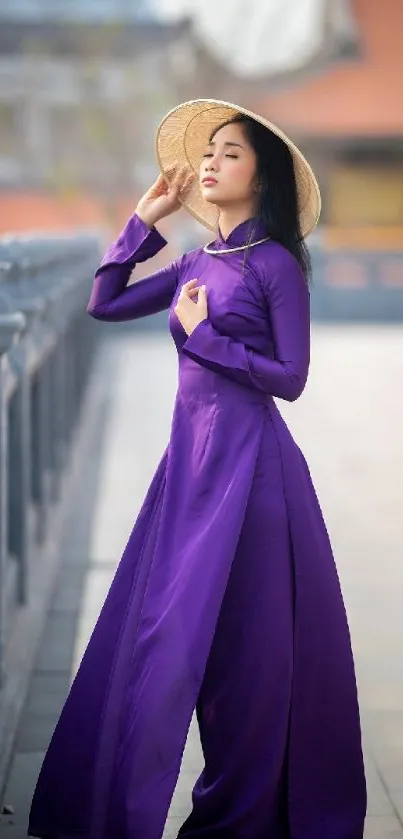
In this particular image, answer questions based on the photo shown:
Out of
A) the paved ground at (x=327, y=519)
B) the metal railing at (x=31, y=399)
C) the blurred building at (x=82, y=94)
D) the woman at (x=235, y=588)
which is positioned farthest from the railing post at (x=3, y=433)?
the blurred building at (x=82, y=94)

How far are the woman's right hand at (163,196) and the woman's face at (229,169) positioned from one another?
0.21m

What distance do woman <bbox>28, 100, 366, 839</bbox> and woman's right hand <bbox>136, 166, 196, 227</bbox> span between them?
0.14m

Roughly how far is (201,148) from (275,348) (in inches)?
19.7

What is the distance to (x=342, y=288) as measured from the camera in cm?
2227

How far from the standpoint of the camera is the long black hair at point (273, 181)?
3.03 meters

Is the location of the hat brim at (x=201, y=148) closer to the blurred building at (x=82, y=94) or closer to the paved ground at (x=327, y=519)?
the paved ground at (x=327, y=519)

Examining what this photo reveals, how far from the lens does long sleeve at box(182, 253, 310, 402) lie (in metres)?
2.94

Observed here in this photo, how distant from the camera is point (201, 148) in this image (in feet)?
10.5

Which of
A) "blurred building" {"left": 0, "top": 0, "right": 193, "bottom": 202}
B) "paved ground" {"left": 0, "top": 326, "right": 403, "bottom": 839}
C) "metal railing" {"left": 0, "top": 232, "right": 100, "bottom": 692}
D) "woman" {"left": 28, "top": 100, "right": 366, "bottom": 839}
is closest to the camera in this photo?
"woman" {"left": 28, "top": 100, "right": 366, "bottom": 839}

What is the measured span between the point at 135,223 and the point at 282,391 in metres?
0.55

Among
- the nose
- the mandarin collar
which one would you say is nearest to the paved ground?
the mandarin collar

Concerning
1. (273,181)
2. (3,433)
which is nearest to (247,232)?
(273,181)

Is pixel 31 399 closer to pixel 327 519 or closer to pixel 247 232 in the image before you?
pixel 327 519

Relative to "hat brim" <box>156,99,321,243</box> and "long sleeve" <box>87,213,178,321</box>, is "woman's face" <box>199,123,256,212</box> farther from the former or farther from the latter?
"long sleeve" <box>87,213,178,321</box>
